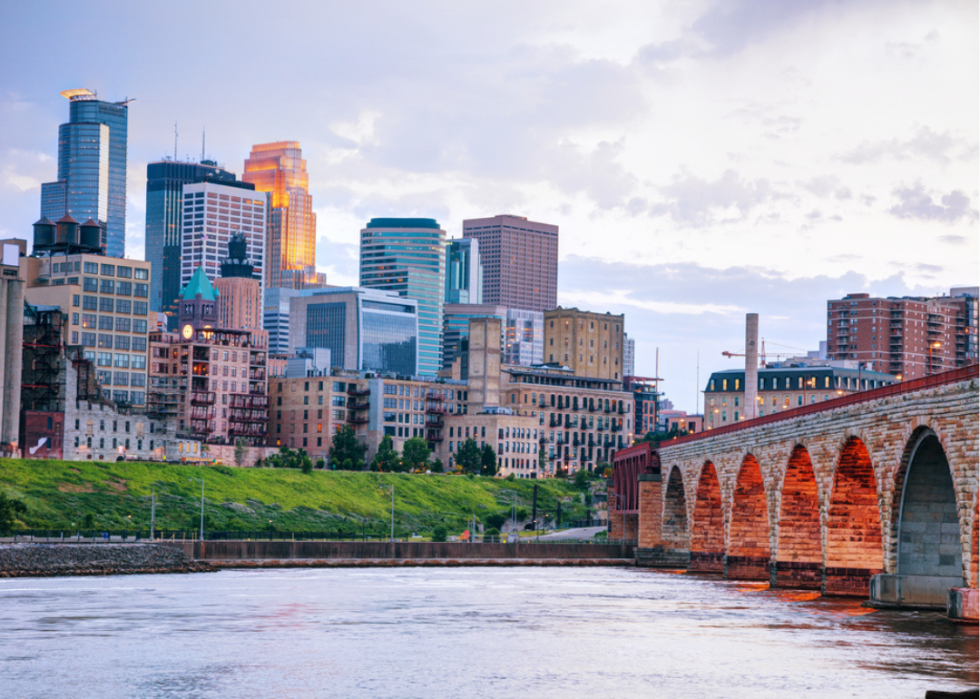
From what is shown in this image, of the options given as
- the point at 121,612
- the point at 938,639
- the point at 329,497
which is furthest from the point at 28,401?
the point at 938,639

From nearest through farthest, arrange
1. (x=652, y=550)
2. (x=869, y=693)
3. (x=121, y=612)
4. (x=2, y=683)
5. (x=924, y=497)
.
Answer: (x=869, y=693) < (x=2, y=683) < (x=924, y=497) < (x=121, y=612) < (x=652, y=550)

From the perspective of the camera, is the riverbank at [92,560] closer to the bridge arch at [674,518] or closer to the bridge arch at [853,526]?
the bridge arch at [674,518]

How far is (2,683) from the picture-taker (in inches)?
2144

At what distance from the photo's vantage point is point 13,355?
596 ft

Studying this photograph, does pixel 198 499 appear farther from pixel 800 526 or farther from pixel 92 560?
pixel 800 526

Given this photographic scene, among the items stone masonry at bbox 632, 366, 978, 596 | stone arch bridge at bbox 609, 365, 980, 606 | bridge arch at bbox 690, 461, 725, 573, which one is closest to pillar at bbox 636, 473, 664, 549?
stone masonry at bbox 632, 366, 978, 596

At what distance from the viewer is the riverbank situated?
115 meters

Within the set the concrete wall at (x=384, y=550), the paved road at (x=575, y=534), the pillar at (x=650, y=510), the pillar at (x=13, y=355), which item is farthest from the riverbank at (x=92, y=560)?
the paved road at (x=575, y=534)

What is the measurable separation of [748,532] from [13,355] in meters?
105

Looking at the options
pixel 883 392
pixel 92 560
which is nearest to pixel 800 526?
pixel 883 392

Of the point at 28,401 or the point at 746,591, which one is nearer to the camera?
the point at 746,591

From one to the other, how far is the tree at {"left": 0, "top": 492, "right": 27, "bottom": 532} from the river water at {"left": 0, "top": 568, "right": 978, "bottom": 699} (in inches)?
1398

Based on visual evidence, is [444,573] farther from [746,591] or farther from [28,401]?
[28,401]

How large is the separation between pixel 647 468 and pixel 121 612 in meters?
81.7
